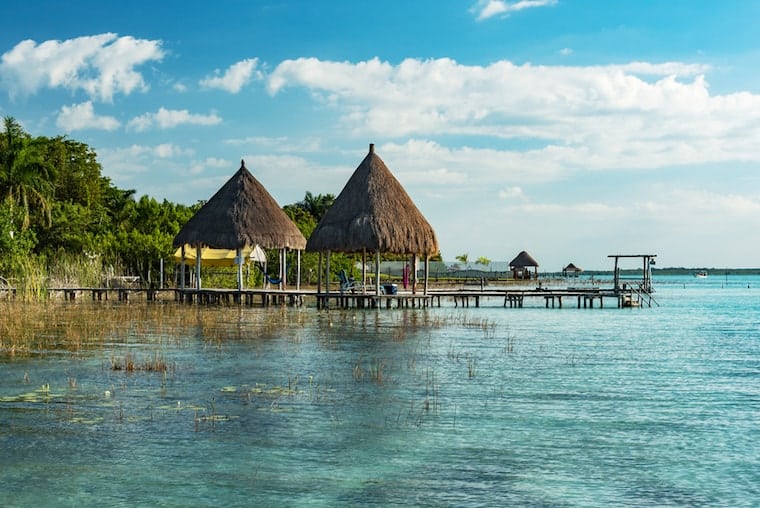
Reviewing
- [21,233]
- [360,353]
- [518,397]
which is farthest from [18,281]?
[518,397]

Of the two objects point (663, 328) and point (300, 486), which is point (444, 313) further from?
point (300, 486)

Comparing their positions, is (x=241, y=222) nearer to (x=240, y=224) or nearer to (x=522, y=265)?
(x=240, y=224)

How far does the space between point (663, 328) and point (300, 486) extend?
1979 cm

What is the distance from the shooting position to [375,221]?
94.3 ft

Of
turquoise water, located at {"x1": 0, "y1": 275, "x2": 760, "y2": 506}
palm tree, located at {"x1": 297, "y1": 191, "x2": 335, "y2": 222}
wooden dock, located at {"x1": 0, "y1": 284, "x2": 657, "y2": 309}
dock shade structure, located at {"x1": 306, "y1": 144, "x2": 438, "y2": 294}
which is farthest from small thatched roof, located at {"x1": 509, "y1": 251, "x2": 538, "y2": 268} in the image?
turquoise water, located at {"x1": 0, "y1": 275, "x2": 760, "y2": 506}

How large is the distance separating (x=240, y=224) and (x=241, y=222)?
0.40 ft

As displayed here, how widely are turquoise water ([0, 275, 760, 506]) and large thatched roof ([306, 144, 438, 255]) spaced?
11.8 m

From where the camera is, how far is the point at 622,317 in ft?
98.7

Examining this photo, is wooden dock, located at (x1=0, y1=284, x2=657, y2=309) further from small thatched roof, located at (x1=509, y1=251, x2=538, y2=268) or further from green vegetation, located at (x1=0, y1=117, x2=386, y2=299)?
small thatched roof, located at (x1=509, y1=251, x2=538, y2=268)

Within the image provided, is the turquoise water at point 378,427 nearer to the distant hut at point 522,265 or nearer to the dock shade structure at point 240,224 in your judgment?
the dock shade structure at point 240,224

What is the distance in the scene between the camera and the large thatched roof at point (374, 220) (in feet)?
94.5

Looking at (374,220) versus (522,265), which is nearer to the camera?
(374,220)

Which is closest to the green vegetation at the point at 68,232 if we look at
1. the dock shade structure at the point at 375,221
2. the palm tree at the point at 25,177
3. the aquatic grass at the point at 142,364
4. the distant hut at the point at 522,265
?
the palm tree at the point at 25,177

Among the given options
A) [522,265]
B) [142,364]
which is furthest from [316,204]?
[142,364]
